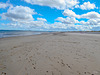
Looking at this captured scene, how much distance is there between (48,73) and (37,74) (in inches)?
26.4

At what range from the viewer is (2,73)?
386 centimetres

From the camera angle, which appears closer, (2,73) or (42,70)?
(2,73)

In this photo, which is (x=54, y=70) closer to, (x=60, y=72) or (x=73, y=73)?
(x=60, y=72)

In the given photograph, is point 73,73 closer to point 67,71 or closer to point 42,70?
point 67,71

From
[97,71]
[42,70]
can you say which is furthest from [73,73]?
[42,70]

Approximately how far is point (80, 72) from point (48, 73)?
1.97 meters

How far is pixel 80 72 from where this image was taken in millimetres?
3824

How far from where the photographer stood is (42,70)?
4113mm

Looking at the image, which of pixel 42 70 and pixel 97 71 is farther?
pixel 42 70

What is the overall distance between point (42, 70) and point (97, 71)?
3.43 m

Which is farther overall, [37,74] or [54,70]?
[54,70]

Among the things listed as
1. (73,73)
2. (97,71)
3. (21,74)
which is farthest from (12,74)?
(97,71)

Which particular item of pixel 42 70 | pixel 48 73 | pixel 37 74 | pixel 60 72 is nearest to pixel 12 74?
pixel 37 74

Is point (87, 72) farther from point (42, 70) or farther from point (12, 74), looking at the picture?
point (12, 74)
